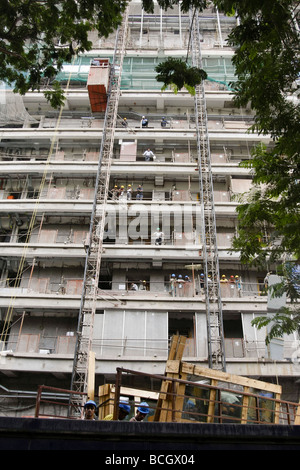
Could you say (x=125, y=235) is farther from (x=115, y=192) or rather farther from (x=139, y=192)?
(x=139, y=192)

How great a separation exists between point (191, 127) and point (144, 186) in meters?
5.34

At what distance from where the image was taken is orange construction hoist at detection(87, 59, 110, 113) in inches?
999

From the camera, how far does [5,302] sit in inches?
762

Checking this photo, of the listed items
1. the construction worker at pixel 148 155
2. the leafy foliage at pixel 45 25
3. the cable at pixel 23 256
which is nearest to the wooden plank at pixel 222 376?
the leafy foliage at pixel 45 25

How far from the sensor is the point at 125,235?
895 inches

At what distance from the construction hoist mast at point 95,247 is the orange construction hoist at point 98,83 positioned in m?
0.47

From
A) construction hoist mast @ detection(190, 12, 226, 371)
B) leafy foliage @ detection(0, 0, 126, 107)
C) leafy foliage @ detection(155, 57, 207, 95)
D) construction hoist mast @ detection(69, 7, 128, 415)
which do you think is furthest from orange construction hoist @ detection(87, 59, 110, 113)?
leafy foliage @ detection(155, 57, 207, 95)

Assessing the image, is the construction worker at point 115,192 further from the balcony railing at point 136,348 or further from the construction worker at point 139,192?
the balcony railing at point 136,348

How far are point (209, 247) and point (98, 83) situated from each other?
43.0ft

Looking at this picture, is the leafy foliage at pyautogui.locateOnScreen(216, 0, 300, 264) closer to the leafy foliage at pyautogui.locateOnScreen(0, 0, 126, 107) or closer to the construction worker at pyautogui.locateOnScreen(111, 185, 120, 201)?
the leafy foliage at pyautogui.locateOnScreen(0, 0, 126, 107)

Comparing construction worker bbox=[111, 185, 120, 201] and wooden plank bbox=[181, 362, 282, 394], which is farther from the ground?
construction worker bbox=[111, 185, 120, 201]

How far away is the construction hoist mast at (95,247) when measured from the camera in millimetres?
16828

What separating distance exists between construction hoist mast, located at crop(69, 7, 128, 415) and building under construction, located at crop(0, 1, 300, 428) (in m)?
0.09

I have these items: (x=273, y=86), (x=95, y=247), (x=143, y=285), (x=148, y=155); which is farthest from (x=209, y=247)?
(x=273, y=86)
